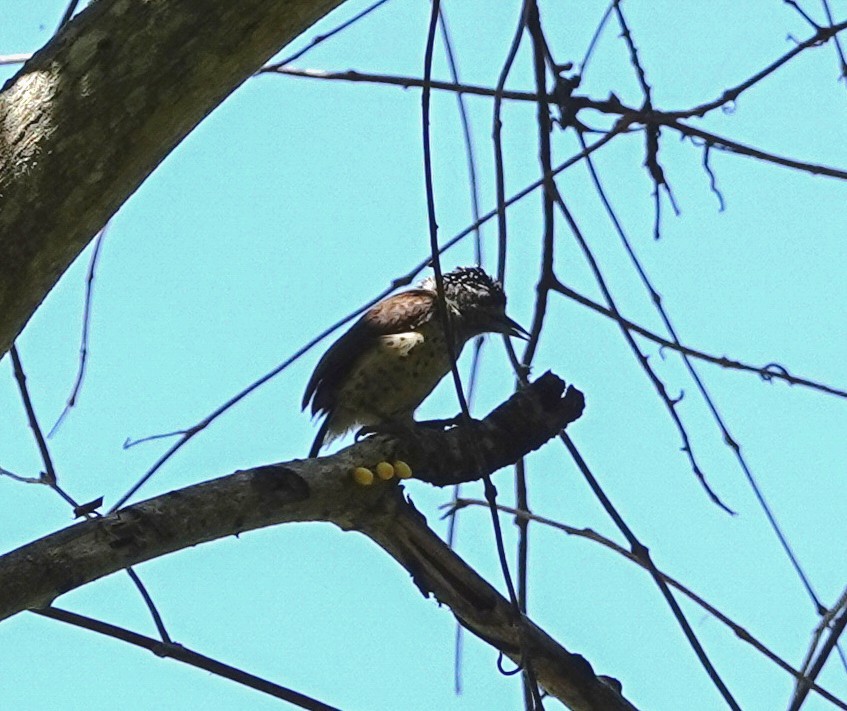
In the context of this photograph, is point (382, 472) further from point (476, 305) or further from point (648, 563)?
point (476, 305)

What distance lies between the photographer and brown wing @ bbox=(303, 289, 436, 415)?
4.86m

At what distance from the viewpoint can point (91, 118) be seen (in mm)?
2018

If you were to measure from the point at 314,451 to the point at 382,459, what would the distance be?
7.27 ft

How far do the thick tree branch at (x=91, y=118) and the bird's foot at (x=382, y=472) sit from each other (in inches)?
34.2

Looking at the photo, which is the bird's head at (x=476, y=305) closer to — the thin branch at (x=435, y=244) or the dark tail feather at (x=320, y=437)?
the dark tail feather at (x=320, y=437)

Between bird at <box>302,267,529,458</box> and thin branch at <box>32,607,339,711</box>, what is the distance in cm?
255

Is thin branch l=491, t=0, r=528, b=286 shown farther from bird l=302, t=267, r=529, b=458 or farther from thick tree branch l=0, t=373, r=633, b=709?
bird l=302, t=267, r=529, b=458

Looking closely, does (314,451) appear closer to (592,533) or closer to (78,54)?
(592,533)

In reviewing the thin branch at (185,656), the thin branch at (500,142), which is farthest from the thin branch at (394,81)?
the thin branch at (185,656)

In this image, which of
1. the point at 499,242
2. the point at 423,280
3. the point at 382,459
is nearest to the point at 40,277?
the point at 382,459

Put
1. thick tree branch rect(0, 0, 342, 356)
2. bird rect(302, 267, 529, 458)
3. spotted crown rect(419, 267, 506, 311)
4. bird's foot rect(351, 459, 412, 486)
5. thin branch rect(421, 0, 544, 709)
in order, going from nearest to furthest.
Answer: thick tree branch rect(0, 0, 342, 356) → thin branch rect(421, 0, 544, 709) → bird's foot rect(351, 459, 412, 486) → bird rect(302, 267, 529, 458) → spotted crown rect(419, 267, 506, 311)

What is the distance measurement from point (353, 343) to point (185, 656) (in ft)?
9.25

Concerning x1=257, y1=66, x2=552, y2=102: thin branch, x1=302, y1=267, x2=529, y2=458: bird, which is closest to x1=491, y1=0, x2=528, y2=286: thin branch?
x1=257, y1=66, x2=552, y2=102: thin branch

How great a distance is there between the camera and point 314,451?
4945mm
